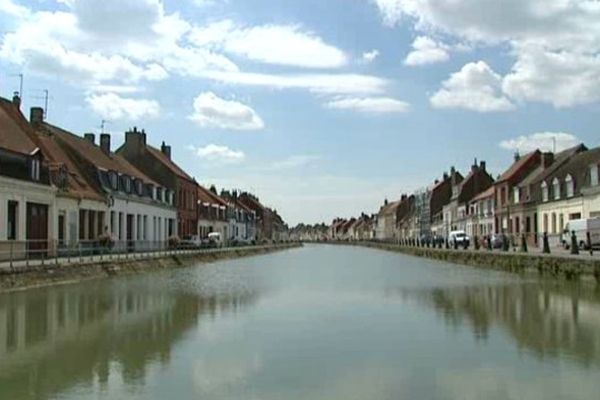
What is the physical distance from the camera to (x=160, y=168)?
69562mm

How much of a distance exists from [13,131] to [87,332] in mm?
21410

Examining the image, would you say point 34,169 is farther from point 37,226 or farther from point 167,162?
point 167,162

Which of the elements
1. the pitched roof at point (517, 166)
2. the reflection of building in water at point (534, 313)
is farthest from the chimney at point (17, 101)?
the pitched roof at point (517, 166)

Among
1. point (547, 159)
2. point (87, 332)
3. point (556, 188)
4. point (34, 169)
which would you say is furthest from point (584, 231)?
point (87, 332)

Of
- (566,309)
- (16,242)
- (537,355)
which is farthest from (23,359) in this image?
(16,242)

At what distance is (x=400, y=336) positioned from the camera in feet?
51.3

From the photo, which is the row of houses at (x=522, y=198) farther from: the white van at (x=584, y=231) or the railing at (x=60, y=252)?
the railing at (x=60, y=252)

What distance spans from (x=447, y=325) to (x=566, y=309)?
4.86m

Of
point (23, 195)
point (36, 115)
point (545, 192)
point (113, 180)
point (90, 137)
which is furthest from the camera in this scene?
point (545, 192)

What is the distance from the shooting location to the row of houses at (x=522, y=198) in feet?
179

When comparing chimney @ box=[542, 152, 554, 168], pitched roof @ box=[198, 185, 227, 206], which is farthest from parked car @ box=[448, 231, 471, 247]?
pitched roof @ box=[198, 185, 227, 206]

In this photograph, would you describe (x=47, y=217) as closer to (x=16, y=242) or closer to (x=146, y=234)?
(x=16, y=242)

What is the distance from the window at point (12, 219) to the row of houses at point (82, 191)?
0.13 feet

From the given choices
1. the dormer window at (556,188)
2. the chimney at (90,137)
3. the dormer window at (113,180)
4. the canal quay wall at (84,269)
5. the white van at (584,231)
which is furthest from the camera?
the dormer window at (556,188)
